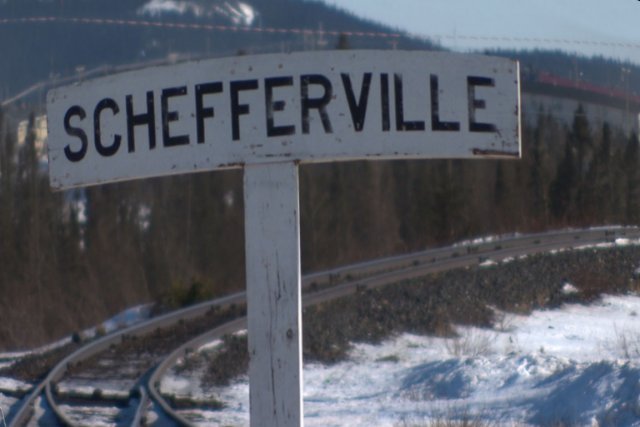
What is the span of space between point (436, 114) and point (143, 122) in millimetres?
993

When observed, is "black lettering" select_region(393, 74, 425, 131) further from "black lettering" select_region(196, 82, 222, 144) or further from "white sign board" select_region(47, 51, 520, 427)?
"black lettering" select_region(196, 82, 222, 144)

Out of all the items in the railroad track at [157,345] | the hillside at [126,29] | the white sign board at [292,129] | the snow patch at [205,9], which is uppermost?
the snow patch at [205,9]

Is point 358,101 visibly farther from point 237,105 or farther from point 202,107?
point 202,107

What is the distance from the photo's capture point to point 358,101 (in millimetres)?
3402

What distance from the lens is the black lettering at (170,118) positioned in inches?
137

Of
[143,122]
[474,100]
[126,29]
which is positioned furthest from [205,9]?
[474,100]

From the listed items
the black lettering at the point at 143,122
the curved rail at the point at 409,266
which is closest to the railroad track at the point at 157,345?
the curved rail at the point at 409,266

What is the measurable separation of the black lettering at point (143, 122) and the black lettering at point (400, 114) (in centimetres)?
82

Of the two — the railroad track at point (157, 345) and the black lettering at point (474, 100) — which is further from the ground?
the black lettering at point (474, 100)

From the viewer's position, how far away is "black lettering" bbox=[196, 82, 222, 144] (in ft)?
11.4

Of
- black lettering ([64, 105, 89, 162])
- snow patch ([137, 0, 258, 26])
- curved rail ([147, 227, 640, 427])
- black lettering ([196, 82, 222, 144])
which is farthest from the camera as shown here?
snow patch ([137, 0, 258, 26])

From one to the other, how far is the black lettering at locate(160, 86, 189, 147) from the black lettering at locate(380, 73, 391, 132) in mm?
659

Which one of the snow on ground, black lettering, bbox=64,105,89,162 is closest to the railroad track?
the snow on ground

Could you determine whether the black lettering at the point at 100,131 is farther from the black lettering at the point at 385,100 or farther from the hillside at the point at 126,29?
the hillside at the point at 126,29
